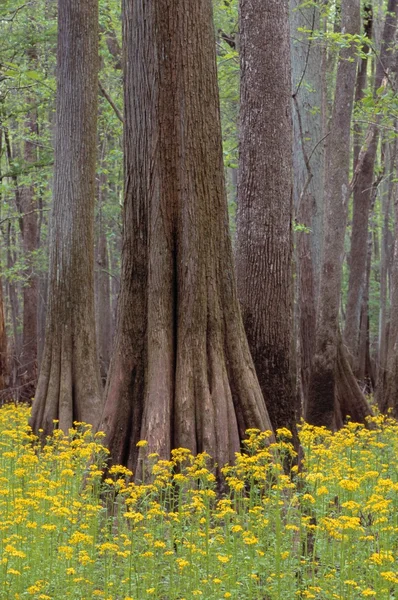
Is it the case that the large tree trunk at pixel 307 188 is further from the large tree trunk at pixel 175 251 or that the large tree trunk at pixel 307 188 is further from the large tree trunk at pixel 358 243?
the large tree trunk at pixel 175 251

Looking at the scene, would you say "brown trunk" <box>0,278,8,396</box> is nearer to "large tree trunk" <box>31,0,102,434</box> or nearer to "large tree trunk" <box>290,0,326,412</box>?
"large tree trunk" <box>31,0,102,434</box>

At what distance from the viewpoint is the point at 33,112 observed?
2066 cm

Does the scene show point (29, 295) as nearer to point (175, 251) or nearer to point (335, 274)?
point (335, 274)

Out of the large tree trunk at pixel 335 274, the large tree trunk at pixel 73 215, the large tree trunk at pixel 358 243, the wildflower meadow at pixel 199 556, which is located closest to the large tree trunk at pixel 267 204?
the wildflower meadow at pixel 199 556

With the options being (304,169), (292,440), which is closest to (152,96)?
(292,440)

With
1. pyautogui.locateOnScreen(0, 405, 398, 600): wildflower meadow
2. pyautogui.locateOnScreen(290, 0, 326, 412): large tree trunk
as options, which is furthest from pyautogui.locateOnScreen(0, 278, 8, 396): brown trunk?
pyautogui.locateOnScreen(0, 405, 398, 600): wildflower meadow

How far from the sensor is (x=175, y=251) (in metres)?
5.93

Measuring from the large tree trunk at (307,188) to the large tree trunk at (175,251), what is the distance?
210 inches

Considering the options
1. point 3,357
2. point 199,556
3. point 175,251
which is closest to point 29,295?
point 3,357

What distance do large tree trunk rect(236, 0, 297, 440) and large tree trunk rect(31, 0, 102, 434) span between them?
3361 millimetres

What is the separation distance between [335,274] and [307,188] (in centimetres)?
199

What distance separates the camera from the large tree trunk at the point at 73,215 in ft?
31.4

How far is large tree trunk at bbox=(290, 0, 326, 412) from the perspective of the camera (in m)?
11.6

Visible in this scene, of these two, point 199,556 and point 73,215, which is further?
point 73,215
